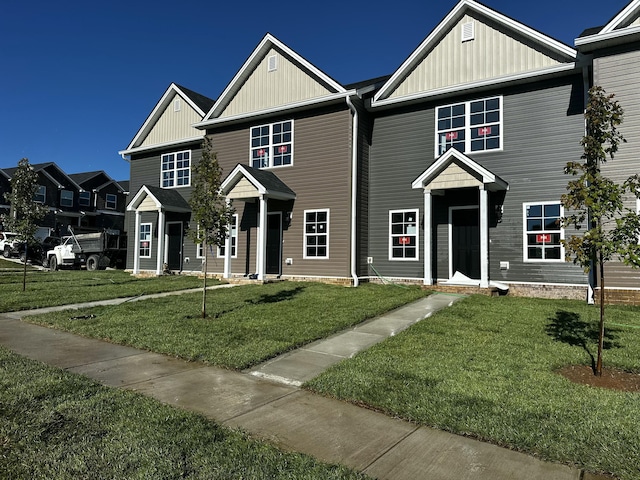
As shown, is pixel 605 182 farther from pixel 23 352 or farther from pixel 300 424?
pixel 23 352

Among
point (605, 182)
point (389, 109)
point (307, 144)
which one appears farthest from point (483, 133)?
point (605, 182)

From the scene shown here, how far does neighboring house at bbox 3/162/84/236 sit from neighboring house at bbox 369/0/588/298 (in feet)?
108

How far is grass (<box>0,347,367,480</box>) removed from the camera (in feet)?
9.47

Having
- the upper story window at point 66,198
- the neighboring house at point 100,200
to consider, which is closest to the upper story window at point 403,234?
the neighboring house at point 100,200

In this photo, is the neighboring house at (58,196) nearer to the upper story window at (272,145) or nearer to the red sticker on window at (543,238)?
the upper story window at (272,145)

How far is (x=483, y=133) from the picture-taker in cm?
1302

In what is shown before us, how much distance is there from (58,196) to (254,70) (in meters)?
31.3

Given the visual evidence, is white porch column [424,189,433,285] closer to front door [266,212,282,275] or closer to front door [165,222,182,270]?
front door [266,212,282,275]

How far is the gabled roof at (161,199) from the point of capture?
18031mm

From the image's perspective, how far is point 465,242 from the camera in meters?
13.1

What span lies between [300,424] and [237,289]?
9.50 meters

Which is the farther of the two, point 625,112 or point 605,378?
point 625,112

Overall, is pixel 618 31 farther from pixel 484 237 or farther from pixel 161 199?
pixel 161 199

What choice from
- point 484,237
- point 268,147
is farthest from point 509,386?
point 268,147
